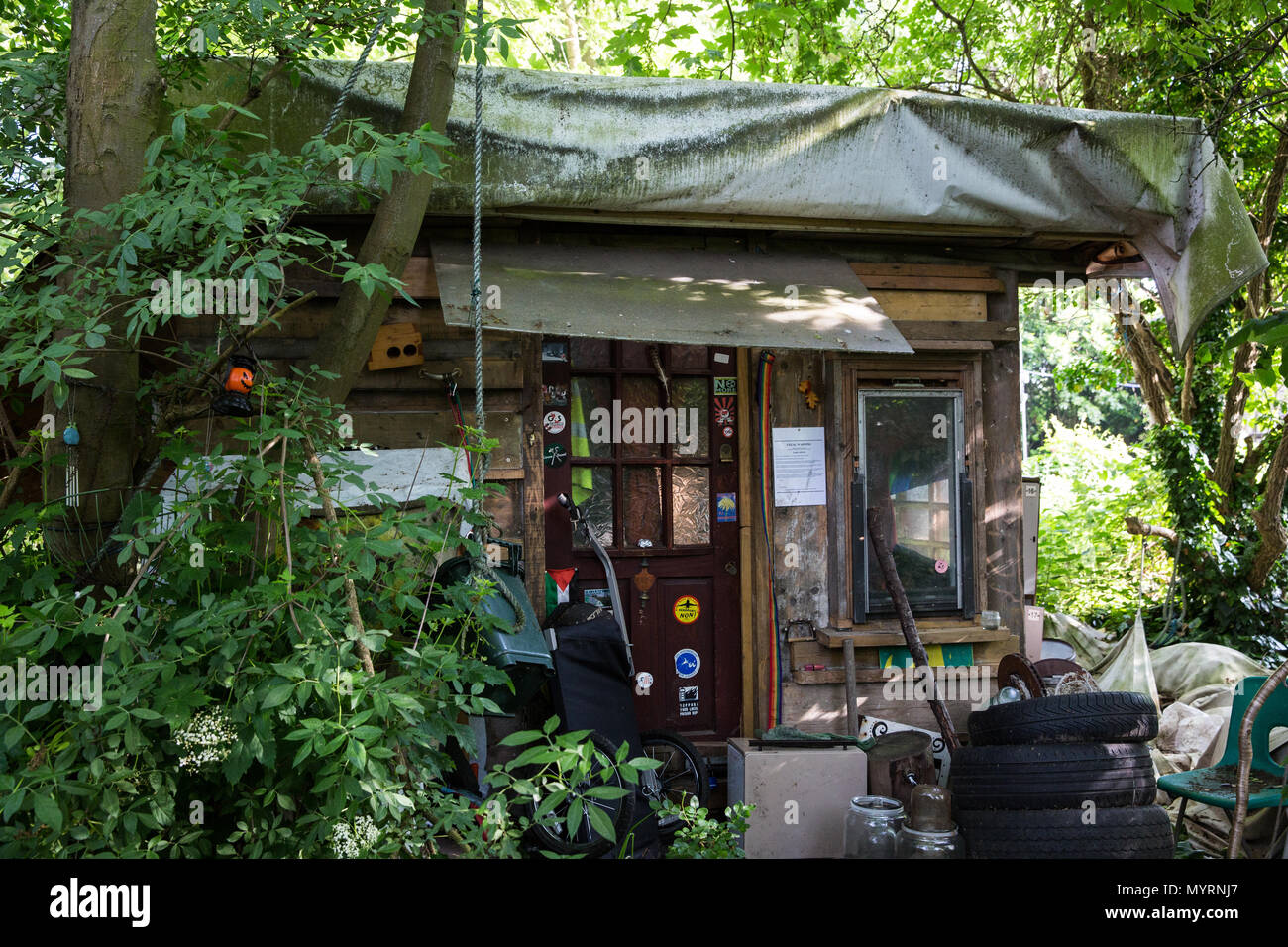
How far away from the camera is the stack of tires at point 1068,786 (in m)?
3.81

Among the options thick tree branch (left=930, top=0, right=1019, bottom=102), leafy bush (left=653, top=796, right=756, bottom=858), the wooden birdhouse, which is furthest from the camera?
thick tree branch (left=930, top=0, right=1019, bottom=102)

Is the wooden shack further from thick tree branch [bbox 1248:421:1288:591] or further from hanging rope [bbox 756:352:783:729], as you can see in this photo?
thick tree branch [bbox 1248:421:1288:591]

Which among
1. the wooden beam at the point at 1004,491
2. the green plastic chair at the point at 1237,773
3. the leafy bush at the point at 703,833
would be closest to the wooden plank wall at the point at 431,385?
the leafy bush at the point at 703,833

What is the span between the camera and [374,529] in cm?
289

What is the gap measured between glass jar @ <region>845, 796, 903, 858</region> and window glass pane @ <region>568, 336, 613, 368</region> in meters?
2.76

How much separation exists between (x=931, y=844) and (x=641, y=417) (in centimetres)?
278

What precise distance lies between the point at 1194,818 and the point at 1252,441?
529cm

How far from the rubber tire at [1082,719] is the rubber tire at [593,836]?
167 centimetres

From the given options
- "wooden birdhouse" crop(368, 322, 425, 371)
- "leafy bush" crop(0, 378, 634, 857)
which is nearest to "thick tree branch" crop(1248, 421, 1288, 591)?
"wooden birdhouse" crop(368, 322, 425, 371)

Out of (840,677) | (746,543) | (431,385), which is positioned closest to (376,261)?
(431,385)

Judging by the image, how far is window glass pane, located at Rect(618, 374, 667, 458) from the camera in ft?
18.6

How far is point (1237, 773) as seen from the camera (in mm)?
4645
